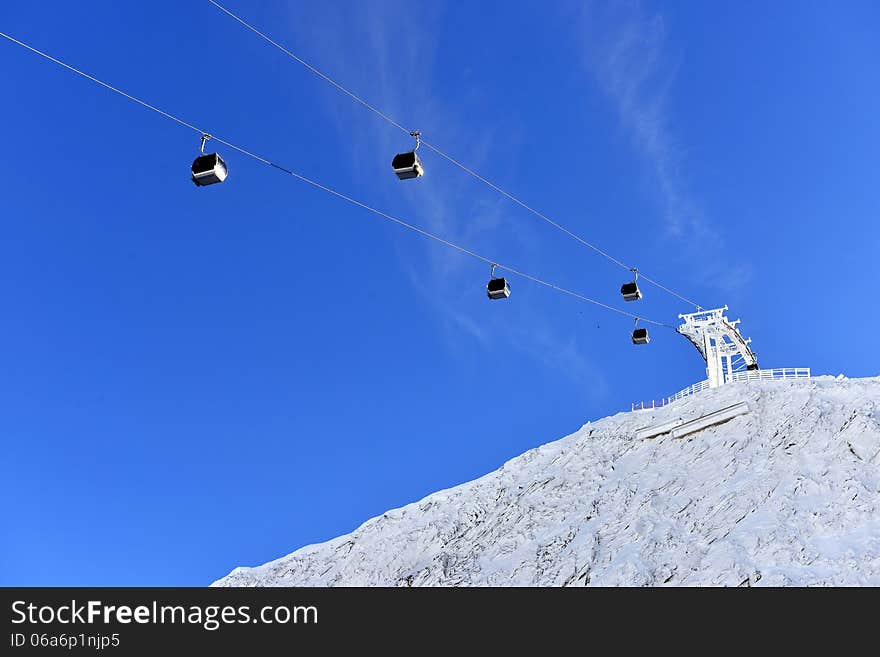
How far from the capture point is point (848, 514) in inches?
1465

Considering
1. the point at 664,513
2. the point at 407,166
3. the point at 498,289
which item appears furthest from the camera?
the point at 664,513

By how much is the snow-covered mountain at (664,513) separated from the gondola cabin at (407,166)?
2328 centimetres

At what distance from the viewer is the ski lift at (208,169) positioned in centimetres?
1705

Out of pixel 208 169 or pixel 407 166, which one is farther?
pixel 407 166

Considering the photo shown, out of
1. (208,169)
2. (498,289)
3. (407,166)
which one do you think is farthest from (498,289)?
(208,169)

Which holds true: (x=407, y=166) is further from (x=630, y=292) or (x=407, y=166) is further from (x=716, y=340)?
(x=716, y=340)

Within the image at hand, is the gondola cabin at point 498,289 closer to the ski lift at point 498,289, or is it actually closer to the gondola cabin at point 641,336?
the ski lift at point 498,289

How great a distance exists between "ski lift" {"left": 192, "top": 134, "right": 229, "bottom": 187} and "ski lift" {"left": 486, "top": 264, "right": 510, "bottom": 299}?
1191cm

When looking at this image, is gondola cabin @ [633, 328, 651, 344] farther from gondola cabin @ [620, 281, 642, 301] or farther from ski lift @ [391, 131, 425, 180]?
ski lift @ [391, 131, 425, 180]

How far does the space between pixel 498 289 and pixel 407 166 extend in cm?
846

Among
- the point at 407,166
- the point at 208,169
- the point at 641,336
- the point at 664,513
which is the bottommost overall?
the point at 664,513

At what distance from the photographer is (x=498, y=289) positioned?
27.5m

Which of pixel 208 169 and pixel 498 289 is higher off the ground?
Result: pixel 498 289
